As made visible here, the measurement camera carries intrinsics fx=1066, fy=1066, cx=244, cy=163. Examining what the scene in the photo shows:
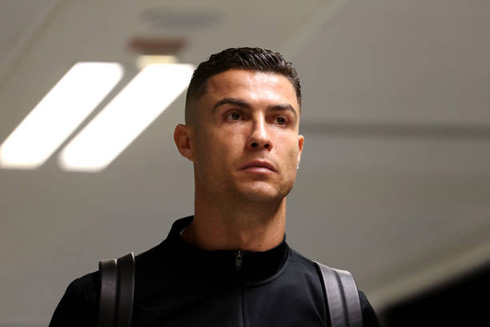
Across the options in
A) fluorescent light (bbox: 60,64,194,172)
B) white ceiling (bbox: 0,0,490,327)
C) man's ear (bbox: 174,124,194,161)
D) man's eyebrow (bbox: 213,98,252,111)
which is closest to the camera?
man's eyebrow (bbox: 213,98,252,111)

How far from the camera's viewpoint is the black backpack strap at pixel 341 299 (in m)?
2.78

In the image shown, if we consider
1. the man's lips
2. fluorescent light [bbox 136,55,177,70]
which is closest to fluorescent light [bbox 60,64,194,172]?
fluorescent light [bbox 136,55,177,70]

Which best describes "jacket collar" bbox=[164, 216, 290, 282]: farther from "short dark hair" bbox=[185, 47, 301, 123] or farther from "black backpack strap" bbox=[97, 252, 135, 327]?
Answer: "short dark hair" bbox=[185, 47, 301, 123]

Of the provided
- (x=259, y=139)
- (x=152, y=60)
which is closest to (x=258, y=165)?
(x=259, y=139)

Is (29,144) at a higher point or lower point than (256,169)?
higher

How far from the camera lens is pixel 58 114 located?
8.52m

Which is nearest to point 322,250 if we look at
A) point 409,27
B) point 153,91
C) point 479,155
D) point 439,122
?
point 479,155

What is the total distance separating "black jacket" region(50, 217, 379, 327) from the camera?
274 cm

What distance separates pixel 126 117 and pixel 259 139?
613 centimetres

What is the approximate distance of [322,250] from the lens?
45.4ft

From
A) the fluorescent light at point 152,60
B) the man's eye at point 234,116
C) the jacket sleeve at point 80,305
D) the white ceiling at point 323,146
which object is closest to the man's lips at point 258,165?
the man's eye at point 234,116

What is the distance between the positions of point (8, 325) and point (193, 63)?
943cm

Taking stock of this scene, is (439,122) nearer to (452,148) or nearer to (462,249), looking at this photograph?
(452,148)

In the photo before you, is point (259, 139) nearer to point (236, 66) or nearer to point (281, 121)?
point (281, 121)
